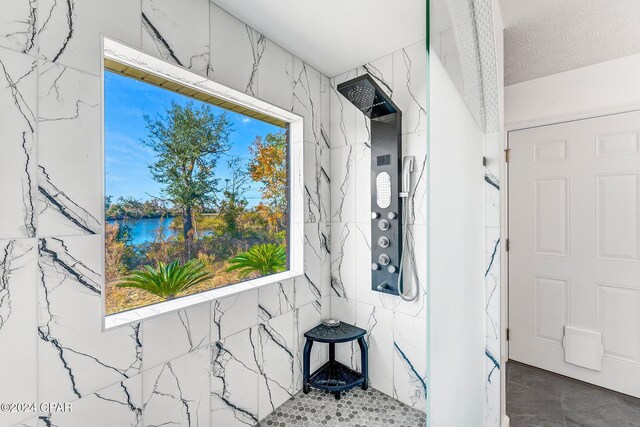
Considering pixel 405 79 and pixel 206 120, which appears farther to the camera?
pixel 405 79

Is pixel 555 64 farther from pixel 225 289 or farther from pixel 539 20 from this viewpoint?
pixel 225 289

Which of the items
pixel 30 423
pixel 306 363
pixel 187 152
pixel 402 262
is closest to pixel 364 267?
pixel 402 262

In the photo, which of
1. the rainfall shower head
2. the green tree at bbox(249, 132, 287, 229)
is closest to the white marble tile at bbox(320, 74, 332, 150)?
the green tree at bbox(249, 132, 287, 229)

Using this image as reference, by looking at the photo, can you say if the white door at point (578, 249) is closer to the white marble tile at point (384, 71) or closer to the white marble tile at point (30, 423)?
the white marble tile at point (384, 71)

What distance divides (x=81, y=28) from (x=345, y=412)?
2312mm

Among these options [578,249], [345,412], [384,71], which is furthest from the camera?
[578,249]

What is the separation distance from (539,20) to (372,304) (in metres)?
2.00

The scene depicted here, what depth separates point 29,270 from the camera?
A: 884 millimetres

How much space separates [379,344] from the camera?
1.94m

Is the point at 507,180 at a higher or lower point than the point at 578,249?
higher

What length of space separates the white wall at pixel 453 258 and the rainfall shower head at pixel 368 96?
545 millimetres

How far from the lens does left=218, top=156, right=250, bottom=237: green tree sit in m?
1.65

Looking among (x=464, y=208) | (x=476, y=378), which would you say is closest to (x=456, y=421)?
(x=476, y=378)

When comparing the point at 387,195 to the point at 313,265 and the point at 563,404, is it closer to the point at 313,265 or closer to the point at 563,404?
the point at 313,265
